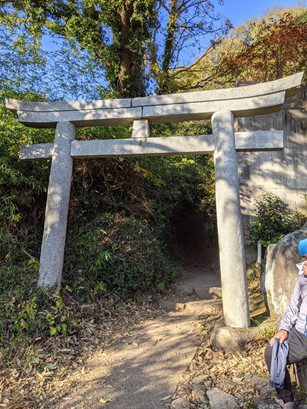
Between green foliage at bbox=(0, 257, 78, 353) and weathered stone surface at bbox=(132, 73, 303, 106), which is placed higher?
weathered stone surface at bbox=(132, 73, 303, 106)

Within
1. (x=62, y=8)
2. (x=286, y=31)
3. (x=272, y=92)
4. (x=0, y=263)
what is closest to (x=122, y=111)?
(x=272, y=92)

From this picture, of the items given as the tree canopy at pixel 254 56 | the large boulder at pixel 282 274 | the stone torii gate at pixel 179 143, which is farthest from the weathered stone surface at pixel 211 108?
the tree canopy at pixel 254 56

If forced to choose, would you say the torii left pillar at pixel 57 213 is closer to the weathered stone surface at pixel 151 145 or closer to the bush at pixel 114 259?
the weathered stone surface at pixel 151 145

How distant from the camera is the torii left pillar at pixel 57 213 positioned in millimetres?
4797

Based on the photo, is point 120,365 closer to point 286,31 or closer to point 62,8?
point 62,8

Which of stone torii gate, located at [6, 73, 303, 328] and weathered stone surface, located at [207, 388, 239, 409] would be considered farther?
stone torii gate, located at [6, 73, 303, 328]

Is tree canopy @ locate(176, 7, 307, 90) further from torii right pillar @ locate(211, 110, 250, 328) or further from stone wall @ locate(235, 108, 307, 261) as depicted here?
torii right pillar @ locate(211, 110, 250, 328)

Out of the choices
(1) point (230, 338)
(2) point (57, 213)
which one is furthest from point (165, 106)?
(1) point (230, 338)

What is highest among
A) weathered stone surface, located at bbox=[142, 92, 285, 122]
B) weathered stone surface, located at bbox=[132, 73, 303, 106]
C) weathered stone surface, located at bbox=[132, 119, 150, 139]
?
weathered stone surface, located at bbox=[132, 73, 303, 106]

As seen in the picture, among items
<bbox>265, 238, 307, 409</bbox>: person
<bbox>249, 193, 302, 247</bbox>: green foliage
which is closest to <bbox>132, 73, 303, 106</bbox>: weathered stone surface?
<bbox>265, 238, 307, 409</bbox>: person

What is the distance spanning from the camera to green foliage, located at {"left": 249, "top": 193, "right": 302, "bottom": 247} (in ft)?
22.4

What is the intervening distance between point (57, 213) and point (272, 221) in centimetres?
497

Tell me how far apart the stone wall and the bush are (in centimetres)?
280

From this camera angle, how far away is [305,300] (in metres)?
2.66
